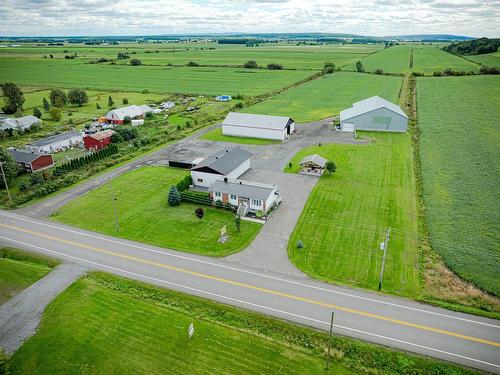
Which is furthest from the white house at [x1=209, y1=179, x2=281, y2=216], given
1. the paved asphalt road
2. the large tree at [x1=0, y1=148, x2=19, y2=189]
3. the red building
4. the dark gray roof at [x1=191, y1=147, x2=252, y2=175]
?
the red building

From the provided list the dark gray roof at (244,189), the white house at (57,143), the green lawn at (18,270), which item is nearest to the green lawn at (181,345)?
the green lawn at (18,270)

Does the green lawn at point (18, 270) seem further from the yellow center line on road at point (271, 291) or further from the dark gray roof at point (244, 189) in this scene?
the dark gray roof at point (244, 189)

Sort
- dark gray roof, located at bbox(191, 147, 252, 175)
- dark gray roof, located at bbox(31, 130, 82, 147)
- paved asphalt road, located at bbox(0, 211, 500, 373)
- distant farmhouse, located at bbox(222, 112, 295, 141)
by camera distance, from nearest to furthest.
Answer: paved asphalt road, located at bbox(0, 211, 500, 373), dark gray roof, located at bbox(191, 147, 252, 175), dark gray roof, located at bbox(31, 130, 82, 147), distant farmhouse, located at bbox(222, 112, 295, 141)

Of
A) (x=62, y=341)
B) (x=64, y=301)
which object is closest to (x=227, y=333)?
(x=62, y=341)

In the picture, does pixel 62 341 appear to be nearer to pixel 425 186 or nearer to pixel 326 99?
pixel 425 186

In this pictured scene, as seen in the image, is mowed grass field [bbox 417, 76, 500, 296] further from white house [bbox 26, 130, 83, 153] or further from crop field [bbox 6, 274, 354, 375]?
white house [bbox 26, 130, 83, 153]

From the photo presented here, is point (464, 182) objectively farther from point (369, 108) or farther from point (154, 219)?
point (154, 219)
